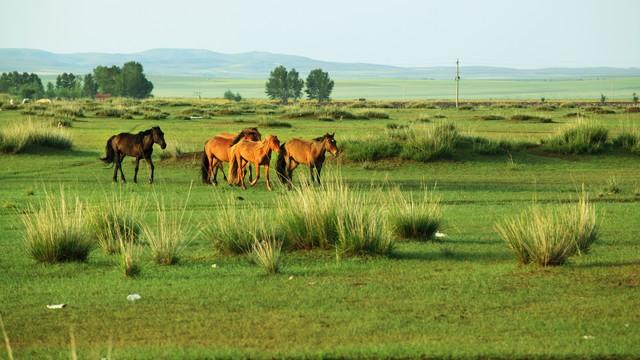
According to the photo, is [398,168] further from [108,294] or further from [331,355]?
[331,355]

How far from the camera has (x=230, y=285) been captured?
496 inches

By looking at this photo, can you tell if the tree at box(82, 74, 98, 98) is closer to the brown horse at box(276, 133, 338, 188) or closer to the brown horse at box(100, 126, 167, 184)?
the brown horse at box(100, 126, 167, 184)

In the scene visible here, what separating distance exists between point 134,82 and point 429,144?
469 feet

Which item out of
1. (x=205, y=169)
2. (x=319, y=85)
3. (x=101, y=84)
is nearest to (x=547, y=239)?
(x=205, y=169)

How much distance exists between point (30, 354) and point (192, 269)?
4.44 m

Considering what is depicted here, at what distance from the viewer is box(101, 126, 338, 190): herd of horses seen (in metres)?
25.7

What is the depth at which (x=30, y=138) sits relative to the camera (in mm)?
37969

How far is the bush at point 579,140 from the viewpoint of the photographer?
1398 inches

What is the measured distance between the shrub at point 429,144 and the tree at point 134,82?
463 ft

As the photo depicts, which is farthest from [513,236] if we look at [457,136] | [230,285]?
[457,136]

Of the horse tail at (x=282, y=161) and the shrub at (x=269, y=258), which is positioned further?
the horse tail at (x=282, y=161)

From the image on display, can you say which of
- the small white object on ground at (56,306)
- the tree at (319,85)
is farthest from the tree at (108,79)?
the small white object on ground at (56,306)

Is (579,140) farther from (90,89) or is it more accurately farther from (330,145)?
(90,89)

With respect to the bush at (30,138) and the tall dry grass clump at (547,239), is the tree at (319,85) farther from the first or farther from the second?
the tall dry grass clump at (547,239)
